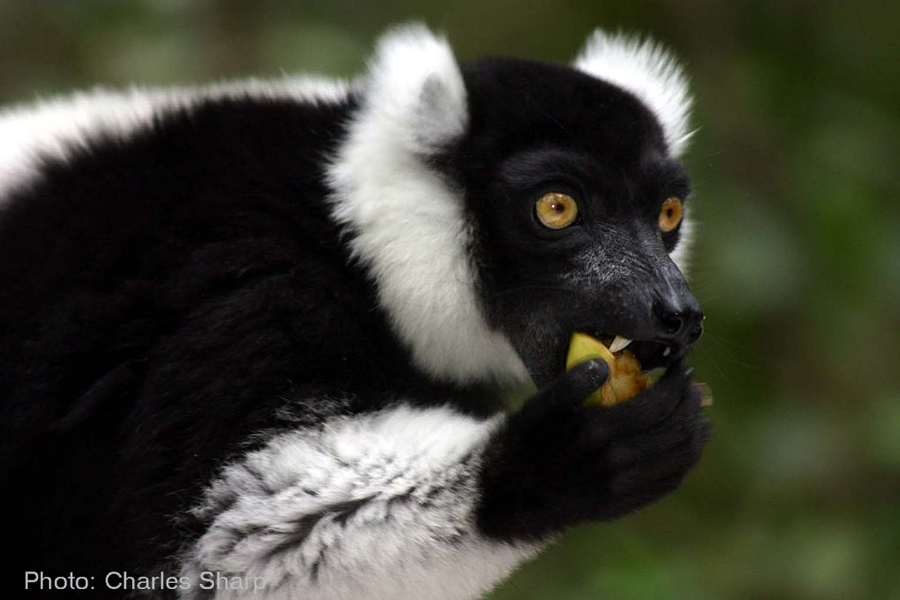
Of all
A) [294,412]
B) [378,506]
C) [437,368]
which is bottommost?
[378,506]

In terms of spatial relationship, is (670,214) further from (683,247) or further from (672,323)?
(672,323)

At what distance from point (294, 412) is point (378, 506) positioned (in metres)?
0.31

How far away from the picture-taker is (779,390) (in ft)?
19.1

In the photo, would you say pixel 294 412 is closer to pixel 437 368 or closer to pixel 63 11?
pixel 437 368

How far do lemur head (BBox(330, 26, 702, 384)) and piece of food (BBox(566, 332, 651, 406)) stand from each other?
45mm

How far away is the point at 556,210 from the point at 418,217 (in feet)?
1.27

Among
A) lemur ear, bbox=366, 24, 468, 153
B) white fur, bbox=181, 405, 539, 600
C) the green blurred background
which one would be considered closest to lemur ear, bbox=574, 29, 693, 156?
lemur ear, bbox=366, 24, 468, 153

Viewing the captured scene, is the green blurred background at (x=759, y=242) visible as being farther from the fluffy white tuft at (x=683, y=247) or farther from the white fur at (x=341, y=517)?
the white fur at (x=341, y=517)

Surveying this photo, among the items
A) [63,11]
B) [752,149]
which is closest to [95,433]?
[63,11]

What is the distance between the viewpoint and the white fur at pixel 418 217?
3.09m

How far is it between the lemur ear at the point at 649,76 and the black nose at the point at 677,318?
0.92 m

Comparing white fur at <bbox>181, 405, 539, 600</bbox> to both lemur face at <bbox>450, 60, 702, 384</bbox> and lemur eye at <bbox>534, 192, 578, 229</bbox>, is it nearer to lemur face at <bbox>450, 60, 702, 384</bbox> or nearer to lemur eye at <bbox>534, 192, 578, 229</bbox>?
lemur face at <bbox>450, 60, 702, 384</bbox>

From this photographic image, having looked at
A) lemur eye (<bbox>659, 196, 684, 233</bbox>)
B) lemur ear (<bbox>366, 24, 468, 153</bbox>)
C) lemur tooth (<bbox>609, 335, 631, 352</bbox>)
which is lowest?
lemur tooth (<bbox>609, 335, 631, 352</bbox>)

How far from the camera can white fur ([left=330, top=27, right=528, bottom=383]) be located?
3.09 meters
